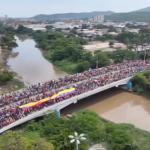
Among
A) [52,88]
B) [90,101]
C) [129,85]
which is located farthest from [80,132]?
[129,85]

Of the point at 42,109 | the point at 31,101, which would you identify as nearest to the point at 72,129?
the point at 42,109

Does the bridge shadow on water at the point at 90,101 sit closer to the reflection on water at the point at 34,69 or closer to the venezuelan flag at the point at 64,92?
the venezuelan flag at the point at 64,92

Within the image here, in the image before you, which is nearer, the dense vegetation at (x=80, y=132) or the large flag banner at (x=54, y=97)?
the dense vegetation at (x=80, y=132)

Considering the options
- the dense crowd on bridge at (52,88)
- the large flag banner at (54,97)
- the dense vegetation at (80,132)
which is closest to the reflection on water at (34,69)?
the dense crowd on bridge at (52,88)

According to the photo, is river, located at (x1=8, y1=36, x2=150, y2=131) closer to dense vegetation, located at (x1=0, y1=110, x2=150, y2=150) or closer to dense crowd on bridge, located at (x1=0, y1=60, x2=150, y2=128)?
dense crowd on bridge, located at (x1=0, y1=60, x2=150, y2=128)

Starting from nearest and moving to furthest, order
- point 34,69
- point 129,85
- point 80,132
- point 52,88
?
1. point 80,132
2. point 52,88
3. point 129,85
4. point 34,69

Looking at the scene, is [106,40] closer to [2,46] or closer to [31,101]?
[2,46]

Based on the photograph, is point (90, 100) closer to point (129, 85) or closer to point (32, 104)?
point (129, 85)
